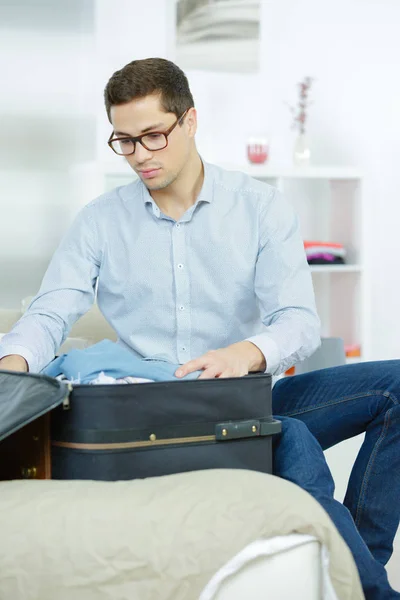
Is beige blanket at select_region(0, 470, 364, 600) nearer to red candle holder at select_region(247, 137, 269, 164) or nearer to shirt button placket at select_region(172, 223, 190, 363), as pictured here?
shirt button placket at select_region(172, 223, 190, 363)

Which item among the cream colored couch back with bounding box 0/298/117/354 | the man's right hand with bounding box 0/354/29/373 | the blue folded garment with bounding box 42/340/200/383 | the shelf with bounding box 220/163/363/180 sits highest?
the shelf with bounding box 220/163/363/180

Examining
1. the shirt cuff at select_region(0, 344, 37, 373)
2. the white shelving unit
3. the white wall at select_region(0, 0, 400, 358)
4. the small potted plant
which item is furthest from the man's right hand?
the small potted plant

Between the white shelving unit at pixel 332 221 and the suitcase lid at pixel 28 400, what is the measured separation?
2882mm

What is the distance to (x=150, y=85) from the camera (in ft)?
6.48

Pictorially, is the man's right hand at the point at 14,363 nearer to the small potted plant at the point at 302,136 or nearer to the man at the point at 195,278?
the man at the point at 195,278

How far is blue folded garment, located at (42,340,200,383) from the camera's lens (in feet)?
4.97

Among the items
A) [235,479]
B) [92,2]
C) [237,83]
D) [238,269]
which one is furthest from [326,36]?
[235,479]

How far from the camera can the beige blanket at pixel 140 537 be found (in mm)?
1130

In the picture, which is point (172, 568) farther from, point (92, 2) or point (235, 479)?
point (92, 2)

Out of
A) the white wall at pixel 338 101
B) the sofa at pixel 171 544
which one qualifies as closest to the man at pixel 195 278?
the sofa at pixel 171 544

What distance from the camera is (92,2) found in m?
4.42

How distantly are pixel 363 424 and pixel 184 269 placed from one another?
52 centimetres

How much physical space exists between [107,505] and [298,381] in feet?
3.17

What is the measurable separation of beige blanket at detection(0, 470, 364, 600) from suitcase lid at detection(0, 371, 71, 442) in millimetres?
110
